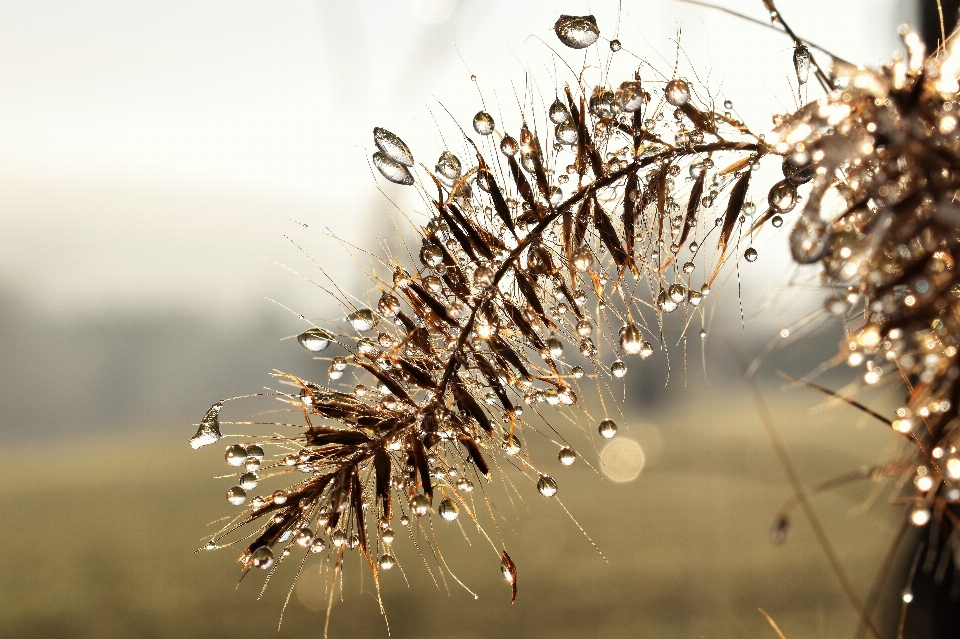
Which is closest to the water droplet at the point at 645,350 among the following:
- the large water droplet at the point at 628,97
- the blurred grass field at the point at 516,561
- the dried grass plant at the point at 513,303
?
the dried grass plant at the point at 513,303

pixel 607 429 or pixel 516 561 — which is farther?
pixel 516 561

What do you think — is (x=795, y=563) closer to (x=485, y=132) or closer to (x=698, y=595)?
(x=698, y=595)

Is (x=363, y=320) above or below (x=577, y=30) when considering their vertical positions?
below

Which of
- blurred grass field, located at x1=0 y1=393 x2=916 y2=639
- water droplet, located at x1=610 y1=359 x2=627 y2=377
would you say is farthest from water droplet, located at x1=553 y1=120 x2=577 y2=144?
blurred grass field, located at x1=0 y1=393 x2=916 y2=639

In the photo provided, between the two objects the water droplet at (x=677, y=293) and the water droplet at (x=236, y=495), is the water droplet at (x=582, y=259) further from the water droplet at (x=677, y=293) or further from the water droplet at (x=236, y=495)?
the water droplet at (x=236, y=495)

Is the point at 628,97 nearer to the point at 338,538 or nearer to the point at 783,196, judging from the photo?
the point at 783,196

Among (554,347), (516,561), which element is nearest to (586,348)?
(554,347)
